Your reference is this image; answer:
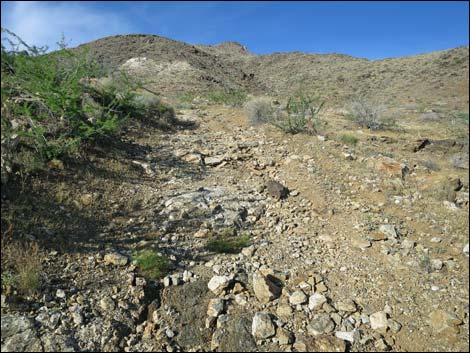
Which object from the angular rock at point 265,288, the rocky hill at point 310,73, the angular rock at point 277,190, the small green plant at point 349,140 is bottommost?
the angular rock at point 265,288

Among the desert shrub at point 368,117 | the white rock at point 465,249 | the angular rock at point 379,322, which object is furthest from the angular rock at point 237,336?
the desert shrub at point 368,117

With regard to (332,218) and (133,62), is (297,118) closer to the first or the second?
(332,218)

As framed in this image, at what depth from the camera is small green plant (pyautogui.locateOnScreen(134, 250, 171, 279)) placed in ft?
11.2

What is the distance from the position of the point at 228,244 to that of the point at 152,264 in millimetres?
919

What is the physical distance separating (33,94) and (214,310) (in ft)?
13.5

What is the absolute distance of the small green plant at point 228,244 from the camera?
3910 millimetres

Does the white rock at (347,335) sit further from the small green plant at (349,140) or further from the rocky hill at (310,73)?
the rocky hill at (310,73)

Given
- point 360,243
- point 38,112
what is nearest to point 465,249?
point 360,243

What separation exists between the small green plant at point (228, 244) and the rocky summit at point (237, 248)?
18 mm

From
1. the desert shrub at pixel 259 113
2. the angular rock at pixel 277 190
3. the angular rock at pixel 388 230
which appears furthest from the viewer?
the desert shrub at pixel 259 113

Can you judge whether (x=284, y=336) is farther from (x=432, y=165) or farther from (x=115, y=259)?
(x=432, y=165)

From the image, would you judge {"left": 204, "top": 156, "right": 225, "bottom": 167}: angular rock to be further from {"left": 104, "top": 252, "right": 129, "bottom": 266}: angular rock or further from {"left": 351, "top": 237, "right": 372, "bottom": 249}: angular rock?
{"left": 104, "top": 252, "right": 129, "bottom": 266}: angular rock

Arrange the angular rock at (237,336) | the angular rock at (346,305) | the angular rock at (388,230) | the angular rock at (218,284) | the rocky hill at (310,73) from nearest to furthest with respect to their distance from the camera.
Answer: the angular rock at (237,336) → the angular rock at (346,305) → the angular rock at (218,284) → the angular rock at (388,230) → the rocky hill at (310,73)

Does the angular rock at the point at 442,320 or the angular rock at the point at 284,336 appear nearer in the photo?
the angular rock at the point at 284,336
